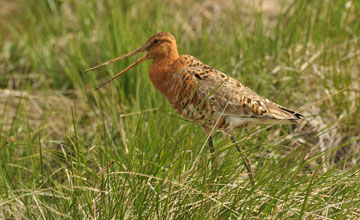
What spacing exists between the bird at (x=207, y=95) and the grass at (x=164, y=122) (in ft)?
0.31

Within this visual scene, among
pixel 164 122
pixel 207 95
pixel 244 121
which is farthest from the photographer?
pixel 164 122

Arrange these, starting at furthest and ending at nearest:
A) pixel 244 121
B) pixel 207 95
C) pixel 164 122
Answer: pixel 164 122 < pixel 244 121 < pixel 207 95

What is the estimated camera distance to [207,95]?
3.15 m

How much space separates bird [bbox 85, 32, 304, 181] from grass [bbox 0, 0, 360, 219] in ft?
0.31

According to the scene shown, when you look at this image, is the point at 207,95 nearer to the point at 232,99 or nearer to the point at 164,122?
the point at 232,99

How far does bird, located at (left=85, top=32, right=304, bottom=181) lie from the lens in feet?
10.5

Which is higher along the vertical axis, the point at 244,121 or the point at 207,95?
the point at 207,95

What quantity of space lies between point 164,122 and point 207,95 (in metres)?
0.54

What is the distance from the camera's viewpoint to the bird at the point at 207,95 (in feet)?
10.5

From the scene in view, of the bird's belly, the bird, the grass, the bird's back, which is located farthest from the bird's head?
the bird's belly

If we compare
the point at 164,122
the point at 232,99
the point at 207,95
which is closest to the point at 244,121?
the point at 232,99

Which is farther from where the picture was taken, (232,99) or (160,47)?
(160,47)

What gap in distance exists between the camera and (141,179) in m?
2.74

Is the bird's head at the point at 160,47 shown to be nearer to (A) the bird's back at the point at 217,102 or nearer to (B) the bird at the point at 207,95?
(B) the bird at the point at 207,95
